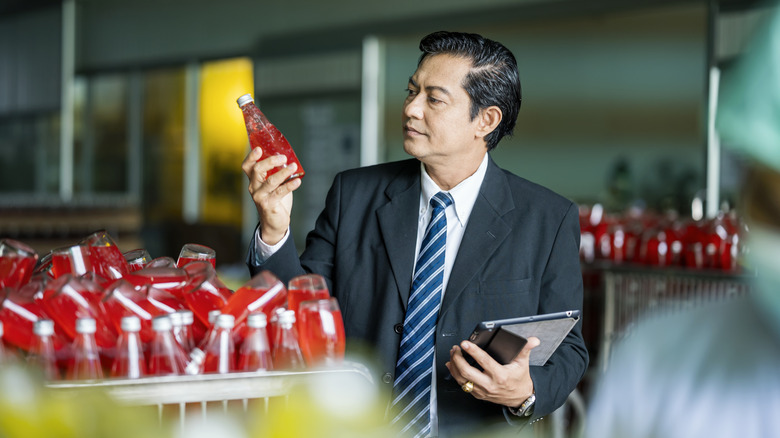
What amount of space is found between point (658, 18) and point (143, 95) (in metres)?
6.51

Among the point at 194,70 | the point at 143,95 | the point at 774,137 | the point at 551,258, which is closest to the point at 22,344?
the point at 774,137

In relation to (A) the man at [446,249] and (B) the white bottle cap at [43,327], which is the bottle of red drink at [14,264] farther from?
(A) the man at [446,249]

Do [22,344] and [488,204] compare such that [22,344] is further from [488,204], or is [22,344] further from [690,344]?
[488,204]

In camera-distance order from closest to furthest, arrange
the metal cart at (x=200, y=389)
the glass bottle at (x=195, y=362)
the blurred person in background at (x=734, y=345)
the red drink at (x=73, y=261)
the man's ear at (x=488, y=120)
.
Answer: the blurred person in background at (x=734, y=345)
the metal cart at (x=200, y=389)
the glass bottle at (x=195, y=362)
the red drink at (x=73, y=261)
the man's ear at (x=488, y=120)

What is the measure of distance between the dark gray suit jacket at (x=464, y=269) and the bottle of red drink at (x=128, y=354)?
2.12 ft

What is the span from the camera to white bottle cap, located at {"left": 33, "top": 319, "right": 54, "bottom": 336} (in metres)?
1.27

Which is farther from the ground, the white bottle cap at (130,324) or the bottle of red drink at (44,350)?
the white bottle cap at (130,324)

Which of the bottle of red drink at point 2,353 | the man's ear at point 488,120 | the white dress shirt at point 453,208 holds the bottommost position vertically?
the bottle of red drink at point 2,353

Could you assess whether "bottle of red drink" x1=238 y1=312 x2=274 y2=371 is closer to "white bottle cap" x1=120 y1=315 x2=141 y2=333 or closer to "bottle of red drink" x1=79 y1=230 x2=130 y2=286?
"white bottle cap" x1=120 y1=315 x2=141 y2=333

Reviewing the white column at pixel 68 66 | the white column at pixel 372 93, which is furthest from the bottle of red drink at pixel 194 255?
the white column at pixel 68 66

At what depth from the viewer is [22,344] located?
1.33 metres

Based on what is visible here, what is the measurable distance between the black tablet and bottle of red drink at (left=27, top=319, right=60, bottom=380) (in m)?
0.72

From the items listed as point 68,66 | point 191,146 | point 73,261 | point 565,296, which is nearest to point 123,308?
point 73,261

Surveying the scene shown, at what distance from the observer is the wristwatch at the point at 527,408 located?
6.20ft
